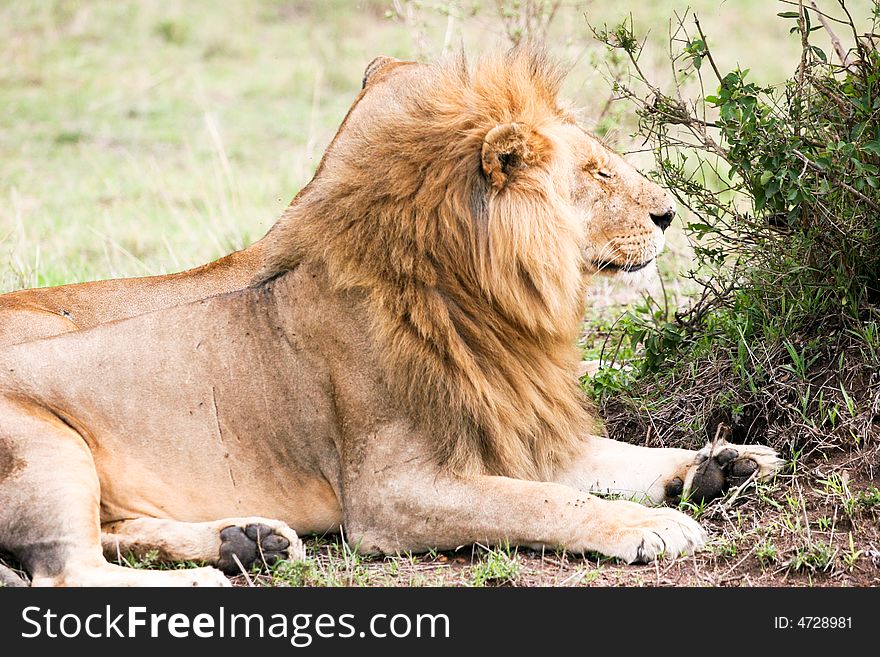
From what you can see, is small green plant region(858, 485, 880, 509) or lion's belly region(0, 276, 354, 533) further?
lion's belly region(0, 276, 354, 533)

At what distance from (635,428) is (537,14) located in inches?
129

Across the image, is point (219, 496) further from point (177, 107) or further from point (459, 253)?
point (177, 107)

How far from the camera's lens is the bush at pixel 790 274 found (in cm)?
370

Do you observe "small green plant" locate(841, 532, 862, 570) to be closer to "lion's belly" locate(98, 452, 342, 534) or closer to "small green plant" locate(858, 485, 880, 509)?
"small green plant" locate(858, 485, 880, 509)

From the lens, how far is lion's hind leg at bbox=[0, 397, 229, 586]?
3.22 metres

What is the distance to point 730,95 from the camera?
3770mm

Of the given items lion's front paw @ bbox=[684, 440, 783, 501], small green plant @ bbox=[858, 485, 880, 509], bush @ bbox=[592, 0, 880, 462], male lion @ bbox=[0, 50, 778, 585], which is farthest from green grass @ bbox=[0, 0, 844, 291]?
small green plant @ bbox=[858, 485, 880, 509]

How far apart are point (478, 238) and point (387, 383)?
50cm

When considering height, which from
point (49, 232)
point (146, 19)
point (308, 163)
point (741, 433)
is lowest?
point (741, 433)

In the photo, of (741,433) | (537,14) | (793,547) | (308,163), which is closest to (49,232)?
(308,163)

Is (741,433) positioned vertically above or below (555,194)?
below

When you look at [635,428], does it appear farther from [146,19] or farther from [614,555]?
→ [146,19]

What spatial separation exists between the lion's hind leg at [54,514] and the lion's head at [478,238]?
875mm

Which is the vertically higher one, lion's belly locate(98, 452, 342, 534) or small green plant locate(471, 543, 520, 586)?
lion's belly locate(98, 452, 342, 534)
